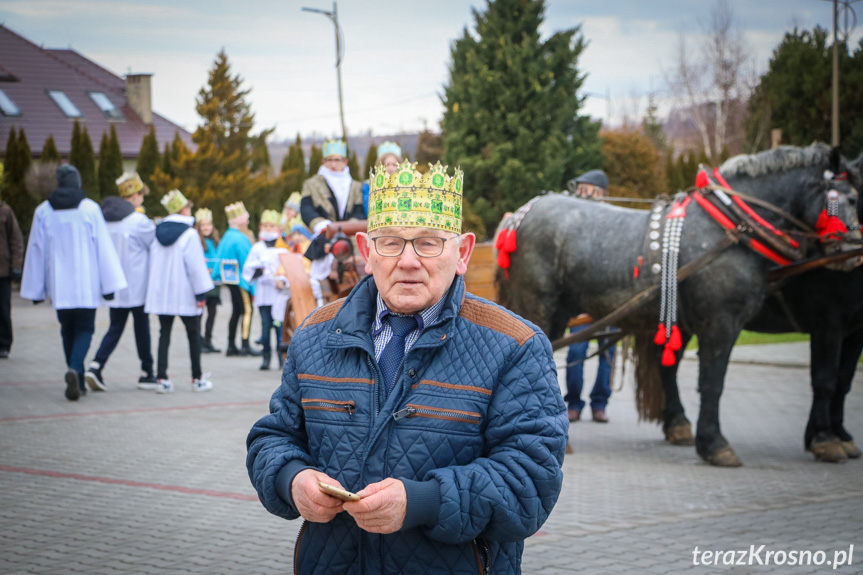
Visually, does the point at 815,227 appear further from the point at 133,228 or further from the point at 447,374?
the point at 133,228

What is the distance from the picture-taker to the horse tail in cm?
843

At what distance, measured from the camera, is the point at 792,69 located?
99.6 ft

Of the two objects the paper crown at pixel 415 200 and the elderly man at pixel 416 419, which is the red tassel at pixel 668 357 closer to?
the elderly man at pixel 416 419

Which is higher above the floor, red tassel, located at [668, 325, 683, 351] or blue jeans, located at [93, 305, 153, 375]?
red tassel, located at [668, 325, 683, 351]

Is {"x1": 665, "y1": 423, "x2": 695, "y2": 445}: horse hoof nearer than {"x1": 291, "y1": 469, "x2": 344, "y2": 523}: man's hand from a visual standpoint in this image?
No

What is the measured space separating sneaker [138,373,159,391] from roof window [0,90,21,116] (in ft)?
92.2

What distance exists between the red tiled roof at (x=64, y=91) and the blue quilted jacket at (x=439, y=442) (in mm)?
31459

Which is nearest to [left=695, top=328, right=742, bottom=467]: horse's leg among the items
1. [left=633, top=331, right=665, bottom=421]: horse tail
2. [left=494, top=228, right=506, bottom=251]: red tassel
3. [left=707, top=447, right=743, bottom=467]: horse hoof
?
[left=707, top=447, right=743, bottom=467]: horse hoof

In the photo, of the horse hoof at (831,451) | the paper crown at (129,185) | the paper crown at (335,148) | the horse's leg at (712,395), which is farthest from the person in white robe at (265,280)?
the horse hoof at (831,451)

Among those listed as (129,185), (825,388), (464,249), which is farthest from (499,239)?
(464,249)

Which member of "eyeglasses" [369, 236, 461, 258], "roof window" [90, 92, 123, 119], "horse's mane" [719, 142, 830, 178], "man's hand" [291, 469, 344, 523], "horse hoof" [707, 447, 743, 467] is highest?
"roof window" [90, 92, 123, 119]

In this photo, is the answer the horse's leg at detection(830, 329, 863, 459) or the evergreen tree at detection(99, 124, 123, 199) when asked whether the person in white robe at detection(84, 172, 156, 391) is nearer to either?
the horse's leg at detection(830, 329, 863, 459)

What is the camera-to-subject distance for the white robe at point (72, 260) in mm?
9820

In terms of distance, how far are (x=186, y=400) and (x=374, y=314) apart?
26.1 feet
